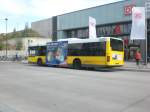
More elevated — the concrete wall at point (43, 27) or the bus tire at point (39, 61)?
the concrete wall at point (43, 27)

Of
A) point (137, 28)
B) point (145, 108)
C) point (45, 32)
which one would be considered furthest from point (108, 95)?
point (45, 32)

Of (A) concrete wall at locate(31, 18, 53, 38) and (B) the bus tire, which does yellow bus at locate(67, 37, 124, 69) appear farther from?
(A) concrete wall at locate(31, 18, 53, 38)

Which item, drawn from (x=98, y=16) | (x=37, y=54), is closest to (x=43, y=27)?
(x=98, y=16)

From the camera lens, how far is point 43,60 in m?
33.2

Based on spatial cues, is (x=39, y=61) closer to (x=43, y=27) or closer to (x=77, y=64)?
(x=77, y=64)

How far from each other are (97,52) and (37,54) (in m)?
10.8

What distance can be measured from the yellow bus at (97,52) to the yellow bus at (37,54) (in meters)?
5.65

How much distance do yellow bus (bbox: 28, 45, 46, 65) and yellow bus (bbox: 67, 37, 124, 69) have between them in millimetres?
5648

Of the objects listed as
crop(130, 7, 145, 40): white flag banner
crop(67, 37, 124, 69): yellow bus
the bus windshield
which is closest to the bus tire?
crop(67, 37, 124, 69): yellow bus

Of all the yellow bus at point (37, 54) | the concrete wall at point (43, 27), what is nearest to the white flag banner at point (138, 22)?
the yellow bus at point (37, 54)

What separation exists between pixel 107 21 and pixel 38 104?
3529 centimetres

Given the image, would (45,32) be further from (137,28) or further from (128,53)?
(137,28)

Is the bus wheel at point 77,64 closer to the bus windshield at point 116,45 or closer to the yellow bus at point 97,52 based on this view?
the yellow bus at point 97,52

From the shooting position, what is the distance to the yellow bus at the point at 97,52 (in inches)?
961
